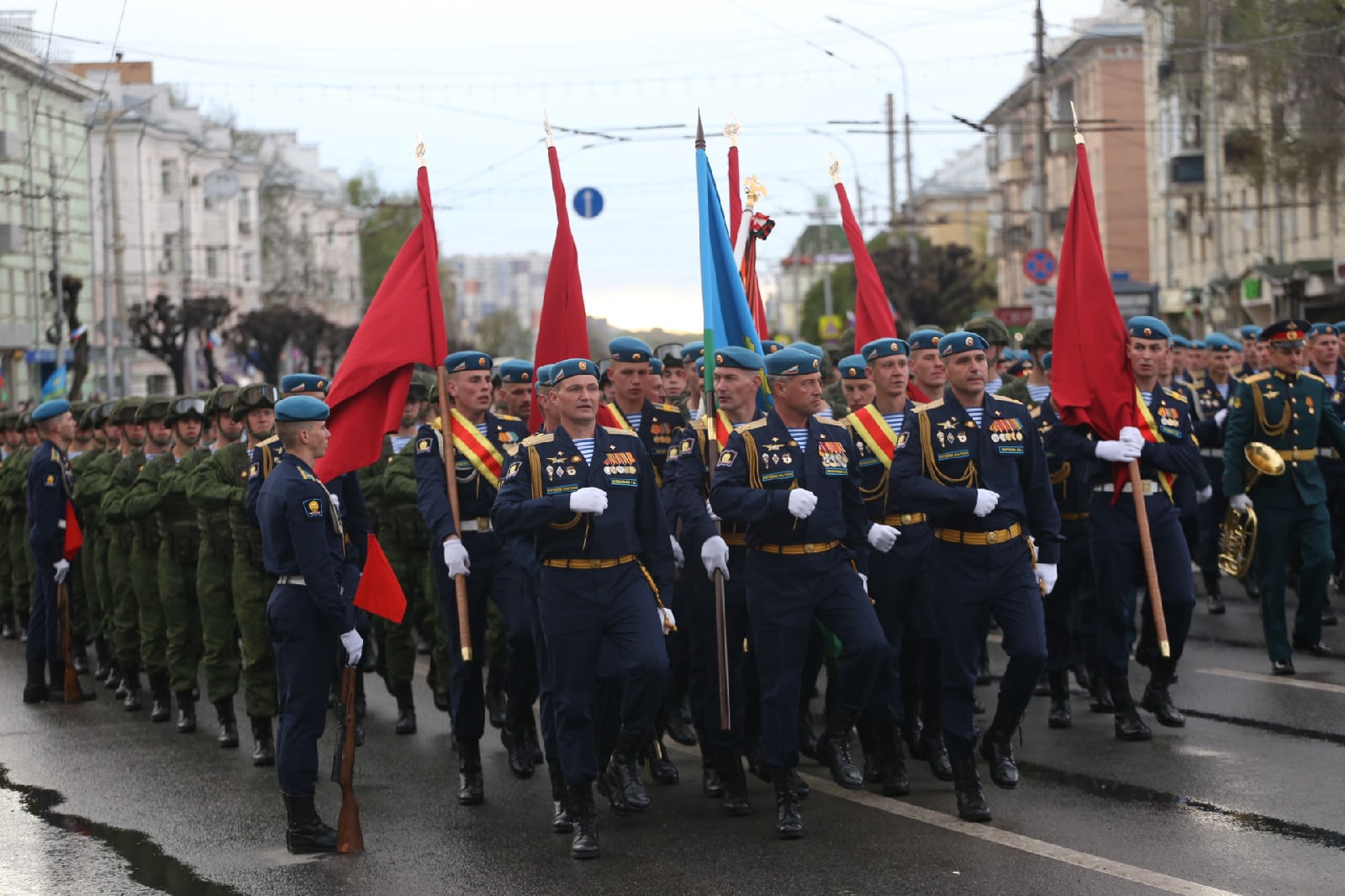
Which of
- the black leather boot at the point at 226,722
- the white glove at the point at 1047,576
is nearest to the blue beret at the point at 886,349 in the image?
the white glove at the point at 1047,576

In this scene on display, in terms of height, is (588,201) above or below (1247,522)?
above

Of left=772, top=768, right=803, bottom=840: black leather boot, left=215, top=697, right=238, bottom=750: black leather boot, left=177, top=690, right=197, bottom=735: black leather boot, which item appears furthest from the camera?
left=177, top=690, right=197, bottom=735: black leather boot

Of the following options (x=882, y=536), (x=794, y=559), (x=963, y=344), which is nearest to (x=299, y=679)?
(x=794, y=559)

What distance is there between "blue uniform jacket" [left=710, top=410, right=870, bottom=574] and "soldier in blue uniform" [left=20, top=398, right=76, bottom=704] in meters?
6.90

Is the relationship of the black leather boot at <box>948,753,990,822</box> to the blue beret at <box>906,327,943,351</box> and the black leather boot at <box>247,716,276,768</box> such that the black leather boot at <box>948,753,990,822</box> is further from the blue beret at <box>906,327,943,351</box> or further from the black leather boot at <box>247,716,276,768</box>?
the black leather boot at <box>247,716,276,768</box>

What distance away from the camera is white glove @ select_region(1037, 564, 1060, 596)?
29.4ft

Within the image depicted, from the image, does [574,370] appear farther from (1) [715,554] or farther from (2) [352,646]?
(2) [352,646]

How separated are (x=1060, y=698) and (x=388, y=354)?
14.0 ft

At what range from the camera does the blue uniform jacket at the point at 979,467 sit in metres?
8.88

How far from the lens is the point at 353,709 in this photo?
8602 mm

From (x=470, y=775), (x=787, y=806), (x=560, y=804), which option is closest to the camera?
(x=787, y=806)

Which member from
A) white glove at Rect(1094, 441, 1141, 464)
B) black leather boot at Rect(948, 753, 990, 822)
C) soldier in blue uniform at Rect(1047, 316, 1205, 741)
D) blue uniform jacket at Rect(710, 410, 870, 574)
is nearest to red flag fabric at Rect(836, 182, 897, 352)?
soldier in blue uniform at Rect(1047, 316, 1205, 741)

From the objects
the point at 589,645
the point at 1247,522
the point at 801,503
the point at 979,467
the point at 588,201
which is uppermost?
the point at 588,201

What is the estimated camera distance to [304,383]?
10.8m
